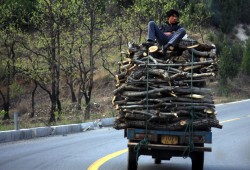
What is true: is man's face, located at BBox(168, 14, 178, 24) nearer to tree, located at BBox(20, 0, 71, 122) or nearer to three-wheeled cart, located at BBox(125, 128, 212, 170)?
three-wheeled cart, located at BBox(125, 128, 212, 170)

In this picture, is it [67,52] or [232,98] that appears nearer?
[67,52]

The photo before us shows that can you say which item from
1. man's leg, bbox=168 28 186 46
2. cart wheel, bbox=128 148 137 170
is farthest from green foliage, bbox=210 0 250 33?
cart wheel, bbox=128 148 137 170

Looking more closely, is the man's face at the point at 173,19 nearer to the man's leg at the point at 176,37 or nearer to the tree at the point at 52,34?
the man's leg at the point at 176,37

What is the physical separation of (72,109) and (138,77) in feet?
111

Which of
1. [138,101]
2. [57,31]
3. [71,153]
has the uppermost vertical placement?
[57,31]

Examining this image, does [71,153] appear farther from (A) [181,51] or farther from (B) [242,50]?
(B) [242,50]

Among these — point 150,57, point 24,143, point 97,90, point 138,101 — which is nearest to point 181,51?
point 150,57

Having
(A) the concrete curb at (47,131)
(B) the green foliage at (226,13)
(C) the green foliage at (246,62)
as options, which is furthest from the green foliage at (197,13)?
(A) the concrete curb at (47,131)

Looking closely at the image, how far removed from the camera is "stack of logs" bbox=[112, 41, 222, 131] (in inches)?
386

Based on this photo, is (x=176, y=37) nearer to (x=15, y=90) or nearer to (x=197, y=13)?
(x=15, y=90)

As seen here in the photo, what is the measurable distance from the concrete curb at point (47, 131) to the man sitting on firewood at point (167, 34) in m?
7.76

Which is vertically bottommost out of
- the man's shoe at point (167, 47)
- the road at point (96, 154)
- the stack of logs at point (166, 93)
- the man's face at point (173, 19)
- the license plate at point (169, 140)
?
the road at point (96, 154)

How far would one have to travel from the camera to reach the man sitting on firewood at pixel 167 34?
10.6 metres

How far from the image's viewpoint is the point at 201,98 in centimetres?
996
